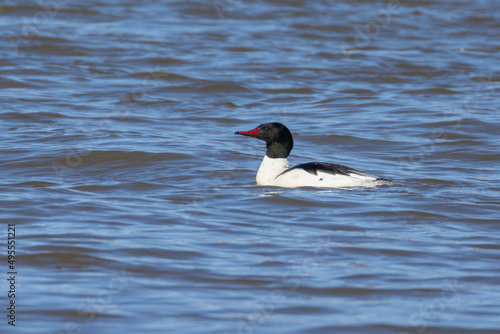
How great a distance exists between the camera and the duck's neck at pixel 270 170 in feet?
35.7

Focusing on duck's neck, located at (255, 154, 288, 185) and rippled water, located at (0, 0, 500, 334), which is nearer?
A: rippled water, located at (0, 0, 500, 334)

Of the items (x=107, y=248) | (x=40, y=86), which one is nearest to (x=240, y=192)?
(x=107, y=248)

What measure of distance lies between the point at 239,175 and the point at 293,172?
3.59 feet

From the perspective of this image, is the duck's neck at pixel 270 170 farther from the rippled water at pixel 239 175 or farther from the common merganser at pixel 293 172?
the rippled water at pixel 239 175

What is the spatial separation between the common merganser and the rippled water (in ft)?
0.58

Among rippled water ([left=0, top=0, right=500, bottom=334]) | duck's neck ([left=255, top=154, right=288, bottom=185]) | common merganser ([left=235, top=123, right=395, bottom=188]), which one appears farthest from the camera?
duck's neck ([left=255, top=154, right=288, bottom=185])

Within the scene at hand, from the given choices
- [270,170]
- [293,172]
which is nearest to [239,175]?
[270,170]

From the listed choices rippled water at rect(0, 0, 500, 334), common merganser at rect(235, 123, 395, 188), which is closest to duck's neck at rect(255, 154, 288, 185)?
common merganser at rect(235, 123, 395, 188)

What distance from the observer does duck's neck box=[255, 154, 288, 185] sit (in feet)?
35.7

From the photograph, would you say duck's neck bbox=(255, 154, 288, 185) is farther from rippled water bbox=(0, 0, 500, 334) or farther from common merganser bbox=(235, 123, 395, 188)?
rippled water bbox=(0, 0, 500, 334)

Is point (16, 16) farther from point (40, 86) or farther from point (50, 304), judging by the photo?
point (50, 304)

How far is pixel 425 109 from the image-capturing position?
16031mm

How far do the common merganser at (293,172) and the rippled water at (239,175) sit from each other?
0.18 metres

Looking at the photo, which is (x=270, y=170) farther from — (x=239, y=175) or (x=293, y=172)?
(x=239, y=175)
